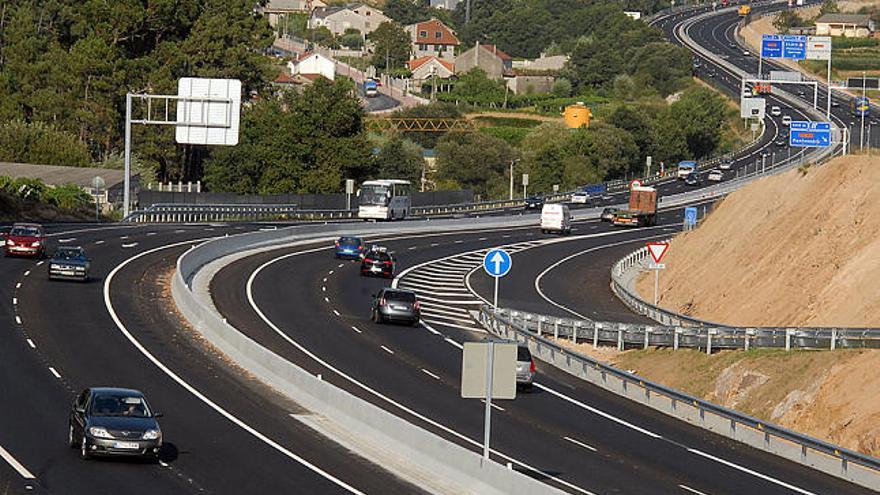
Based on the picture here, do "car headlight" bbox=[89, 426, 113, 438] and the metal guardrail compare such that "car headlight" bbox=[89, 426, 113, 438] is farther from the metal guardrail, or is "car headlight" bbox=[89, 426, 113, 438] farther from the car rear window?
the car rear window

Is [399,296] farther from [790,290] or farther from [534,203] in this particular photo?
[534,203]

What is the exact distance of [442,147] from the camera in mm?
179625

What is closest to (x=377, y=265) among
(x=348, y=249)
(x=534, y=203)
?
(x=348, y=249)

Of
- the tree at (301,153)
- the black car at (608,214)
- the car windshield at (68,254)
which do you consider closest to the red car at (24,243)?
the car windshield at (68,254)

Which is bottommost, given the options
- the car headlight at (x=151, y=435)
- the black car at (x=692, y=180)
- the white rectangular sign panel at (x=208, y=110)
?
the car headlight at (x=151, y=435)

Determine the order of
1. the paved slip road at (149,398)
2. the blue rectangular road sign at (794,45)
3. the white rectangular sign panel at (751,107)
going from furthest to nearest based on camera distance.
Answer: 1. the white rectangular sign panel at (751,107)
2. the blue rectangular road sign at (794,45)
3. the paved slip road at (149,398)

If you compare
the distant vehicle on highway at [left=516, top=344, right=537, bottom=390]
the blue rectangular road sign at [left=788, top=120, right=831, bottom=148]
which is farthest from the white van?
the distant vehicle on highway at [left=516, top=344, right=537, bottom=390]

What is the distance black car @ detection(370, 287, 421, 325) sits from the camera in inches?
2210

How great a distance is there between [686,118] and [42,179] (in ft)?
322

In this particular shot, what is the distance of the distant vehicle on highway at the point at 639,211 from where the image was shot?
4469 inches

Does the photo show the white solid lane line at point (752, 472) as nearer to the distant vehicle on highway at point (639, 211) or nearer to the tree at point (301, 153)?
the distant vehicle on highway at point (639, 211)

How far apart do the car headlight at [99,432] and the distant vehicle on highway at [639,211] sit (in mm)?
86614

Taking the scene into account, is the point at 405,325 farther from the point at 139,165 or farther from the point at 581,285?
the point at 139,165

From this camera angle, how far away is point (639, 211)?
11412 centimetres
